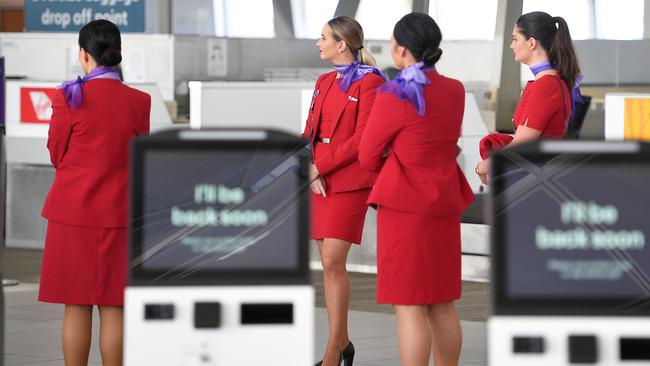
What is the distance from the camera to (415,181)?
5.54m

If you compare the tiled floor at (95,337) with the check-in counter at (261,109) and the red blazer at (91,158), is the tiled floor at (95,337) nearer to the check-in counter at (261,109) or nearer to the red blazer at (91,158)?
the red blazer at (91,158)

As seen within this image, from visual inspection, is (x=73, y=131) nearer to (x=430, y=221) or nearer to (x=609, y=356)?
(x=430, y=221)

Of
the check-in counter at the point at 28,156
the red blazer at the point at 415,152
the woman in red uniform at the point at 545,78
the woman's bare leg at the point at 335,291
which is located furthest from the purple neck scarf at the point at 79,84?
the check-in counter at the point at 28,156

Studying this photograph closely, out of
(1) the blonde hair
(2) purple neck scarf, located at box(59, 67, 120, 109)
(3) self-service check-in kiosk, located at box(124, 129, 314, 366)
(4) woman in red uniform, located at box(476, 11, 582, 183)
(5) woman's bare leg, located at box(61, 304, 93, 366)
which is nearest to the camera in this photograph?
(3) self-service check-in kiosk, located at box(124, 129, 314, 366)

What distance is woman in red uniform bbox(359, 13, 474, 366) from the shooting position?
5535 millimetres

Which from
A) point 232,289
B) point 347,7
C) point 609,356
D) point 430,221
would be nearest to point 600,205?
point 609,356

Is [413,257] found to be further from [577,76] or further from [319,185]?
[577,76]

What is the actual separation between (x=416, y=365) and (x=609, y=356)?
176cm

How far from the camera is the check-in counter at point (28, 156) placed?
561 inches

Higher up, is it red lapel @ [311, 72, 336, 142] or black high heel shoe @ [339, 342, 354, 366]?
red lapel @ [311, 72, 336, 142]

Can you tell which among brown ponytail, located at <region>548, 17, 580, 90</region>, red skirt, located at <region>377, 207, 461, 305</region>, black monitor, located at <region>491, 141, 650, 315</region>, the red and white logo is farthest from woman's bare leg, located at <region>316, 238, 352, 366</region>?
the red and white logo

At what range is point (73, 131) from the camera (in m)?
5.93

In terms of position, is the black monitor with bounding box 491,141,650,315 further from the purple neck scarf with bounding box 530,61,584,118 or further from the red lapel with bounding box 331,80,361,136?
the red lapel with bounding box 331,80,361,136

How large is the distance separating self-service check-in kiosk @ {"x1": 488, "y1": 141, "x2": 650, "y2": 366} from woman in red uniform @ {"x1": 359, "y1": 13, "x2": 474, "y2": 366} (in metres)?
1.59
